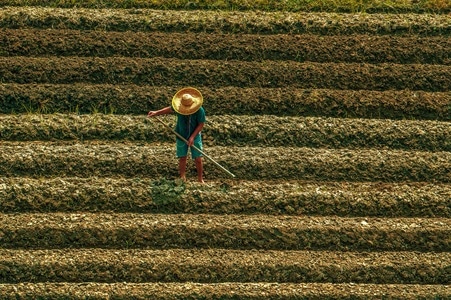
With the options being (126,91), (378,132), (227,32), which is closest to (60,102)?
(126,91)

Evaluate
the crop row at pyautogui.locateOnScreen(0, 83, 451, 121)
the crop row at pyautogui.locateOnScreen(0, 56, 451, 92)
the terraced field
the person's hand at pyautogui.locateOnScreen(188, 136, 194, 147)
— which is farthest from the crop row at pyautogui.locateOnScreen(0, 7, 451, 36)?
the person's hand at pyautogui.locateOnScreen(188, 136, 194, 147)

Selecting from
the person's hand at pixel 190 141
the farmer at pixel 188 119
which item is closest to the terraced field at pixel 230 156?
the farmer at pixel 188 119

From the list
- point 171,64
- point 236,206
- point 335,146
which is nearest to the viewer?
point 236,206

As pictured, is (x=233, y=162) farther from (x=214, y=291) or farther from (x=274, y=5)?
(x=274, y=5)

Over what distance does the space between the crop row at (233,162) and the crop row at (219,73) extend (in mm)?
1895

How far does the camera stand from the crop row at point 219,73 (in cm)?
2031

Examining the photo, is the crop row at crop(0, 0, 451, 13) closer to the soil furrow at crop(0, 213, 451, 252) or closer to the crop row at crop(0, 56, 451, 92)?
the crop row at crop(0, 56, 451, 92)

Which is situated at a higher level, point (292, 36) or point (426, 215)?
point (292, 36)

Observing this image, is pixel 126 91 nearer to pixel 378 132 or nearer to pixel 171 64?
pixel 171 64

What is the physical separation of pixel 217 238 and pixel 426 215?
3.48 meters

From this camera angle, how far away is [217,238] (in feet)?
55.9

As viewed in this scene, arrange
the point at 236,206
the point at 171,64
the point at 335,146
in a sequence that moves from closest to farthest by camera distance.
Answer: the point at 236,206 → the point at 335,146 → the point at 171,64

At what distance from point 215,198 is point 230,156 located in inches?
45.3

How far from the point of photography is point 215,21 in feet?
71.1
